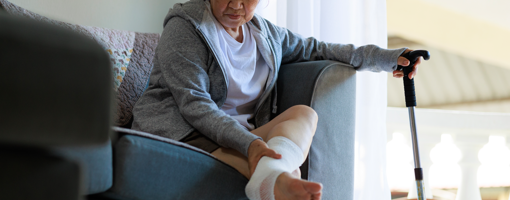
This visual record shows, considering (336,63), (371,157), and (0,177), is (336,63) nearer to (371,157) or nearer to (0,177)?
(371,157)

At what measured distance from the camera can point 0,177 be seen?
16 centimetres

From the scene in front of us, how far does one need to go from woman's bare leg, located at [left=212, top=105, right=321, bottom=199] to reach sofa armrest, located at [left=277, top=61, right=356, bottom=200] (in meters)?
0.11

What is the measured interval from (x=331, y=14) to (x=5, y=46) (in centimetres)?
159

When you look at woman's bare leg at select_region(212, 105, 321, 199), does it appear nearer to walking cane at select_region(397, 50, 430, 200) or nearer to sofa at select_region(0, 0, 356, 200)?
sofa at select_region(0, 0, 356, 200)

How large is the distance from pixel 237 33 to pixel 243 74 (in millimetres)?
148

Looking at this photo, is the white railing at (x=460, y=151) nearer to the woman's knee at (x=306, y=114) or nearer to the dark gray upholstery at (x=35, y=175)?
the woman's knee at (x=306, y=114)

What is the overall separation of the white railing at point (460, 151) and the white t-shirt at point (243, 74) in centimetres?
118

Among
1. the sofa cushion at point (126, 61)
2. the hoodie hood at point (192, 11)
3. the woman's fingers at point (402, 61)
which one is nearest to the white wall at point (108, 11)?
the sofa cushion at point (126, 61)

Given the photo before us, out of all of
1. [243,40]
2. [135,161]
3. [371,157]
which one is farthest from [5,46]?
[371,157]

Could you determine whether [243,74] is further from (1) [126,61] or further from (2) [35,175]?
(2) [35,175]

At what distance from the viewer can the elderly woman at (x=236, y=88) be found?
31.1 inches

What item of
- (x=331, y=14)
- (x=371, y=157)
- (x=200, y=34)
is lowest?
(x=371, y=157)

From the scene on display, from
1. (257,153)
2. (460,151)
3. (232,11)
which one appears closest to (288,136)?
(257,153)

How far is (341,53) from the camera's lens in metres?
1.24
